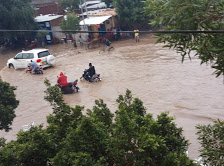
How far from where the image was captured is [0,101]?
825cm

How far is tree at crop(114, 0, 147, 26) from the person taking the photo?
2564 cm

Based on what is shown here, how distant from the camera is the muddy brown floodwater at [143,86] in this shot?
36.6 feet

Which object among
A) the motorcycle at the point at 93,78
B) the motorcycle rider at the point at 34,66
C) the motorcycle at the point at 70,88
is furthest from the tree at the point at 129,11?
the motorcycle at the point at 70,88

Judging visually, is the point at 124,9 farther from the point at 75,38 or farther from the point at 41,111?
the point at 41,111

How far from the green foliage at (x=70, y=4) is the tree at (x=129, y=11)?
12945 mm

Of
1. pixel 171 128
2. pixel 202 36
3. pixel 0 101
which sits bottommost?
pixel 0 101

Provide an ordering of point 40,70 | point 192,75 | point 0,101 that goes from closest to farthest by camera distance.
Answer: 1. point 0,101
2. point 192,75
3. point 40,70

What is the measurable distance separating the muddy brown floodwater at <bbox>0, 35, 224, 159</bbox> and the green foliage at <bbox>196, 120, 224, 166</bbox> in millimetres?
4006

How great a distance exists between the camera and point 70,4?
37.7 metres

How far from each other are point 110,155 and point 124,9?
22897mm

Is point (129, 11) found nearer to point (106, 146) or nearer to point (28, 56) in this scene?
point (28, 56)

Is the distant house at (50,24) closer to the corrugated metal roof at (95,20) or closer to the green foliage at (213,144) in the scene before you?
the corrugated metal roof at (95,20)

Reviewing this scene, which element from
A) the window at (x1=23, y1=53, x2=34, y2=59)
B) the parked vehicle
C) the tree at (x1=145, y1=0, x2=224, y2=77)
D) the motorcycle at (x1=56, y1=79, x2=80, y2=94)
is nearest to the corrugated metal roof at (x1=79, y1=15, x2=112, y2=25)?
the parked vehicle

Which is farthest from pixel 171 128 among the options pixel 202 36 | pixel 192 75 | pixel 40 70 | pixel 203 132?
pixel 40 70
